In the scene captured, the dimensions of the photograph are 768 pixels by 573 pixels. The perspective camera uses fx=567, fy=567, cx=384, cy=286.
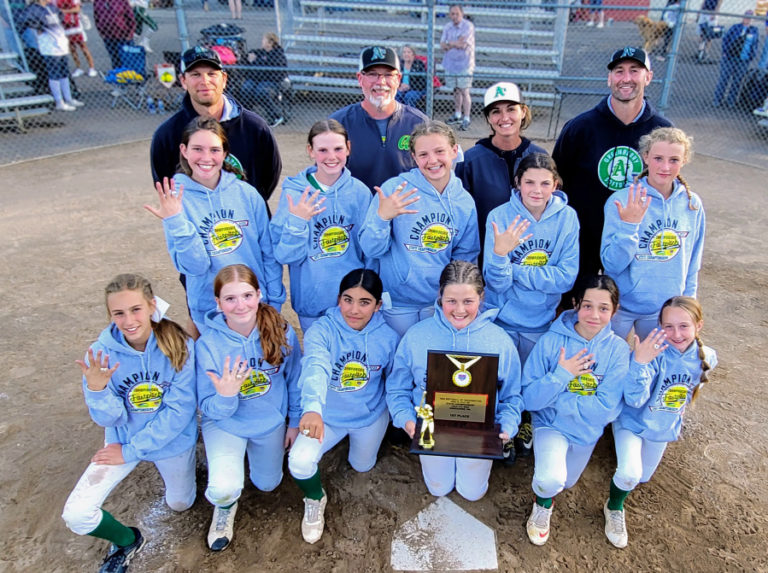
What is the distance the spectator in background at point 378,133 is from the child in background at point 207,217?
87 cm

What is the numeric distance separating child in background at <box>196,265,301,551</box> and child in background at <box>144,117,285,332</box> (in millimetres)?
297

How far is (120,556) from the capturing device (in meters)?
2.97

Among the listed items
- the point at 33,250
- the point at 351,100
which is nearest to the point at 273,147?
the point at 33,250

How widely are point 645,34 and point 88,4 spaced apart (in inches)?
745

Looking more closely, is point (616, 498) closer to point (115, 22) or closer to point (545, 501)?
point (545, 501)

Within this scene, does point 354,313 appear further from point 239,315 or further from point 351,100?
point 351,100

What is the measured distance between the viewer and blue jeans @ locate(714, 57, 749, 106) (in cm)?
1184

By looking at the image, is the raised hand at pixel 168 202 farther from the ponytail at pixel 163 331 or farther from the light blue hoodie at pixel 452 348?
the light blue hoodie at pixel 452 348

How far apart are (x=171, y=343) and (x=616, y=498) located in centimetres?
262

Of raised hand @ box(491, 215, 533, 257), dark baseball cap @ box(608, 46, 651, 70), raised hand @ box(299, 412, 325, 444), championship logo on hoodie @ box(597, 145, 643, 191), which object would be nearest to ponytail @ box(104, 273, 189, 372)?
raised hand @ box(299, 412, 325, 444)

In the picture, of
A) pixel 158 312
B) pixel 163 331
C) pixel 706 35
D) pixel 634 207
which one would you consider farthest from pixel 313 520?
pixel 706 35

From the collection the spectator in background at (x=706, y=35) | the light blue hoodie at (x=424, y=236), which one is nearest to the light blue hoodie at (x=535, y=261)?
the light blue hoodie at (x=424, y=236)

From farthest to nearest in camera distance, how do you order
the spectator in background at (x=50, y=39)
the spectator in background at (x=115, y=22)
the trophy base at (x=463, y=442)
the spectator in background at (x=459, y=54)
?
the spectator in background at (x=115, y=22) < the spectator in background at (x=459, y=54) < the spectator in background at (x=50, y=39) < the trophy base at (x=463, y=442)

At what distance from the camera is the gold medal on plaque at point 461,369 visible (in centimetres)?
296
